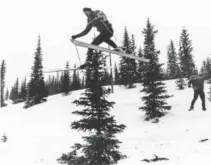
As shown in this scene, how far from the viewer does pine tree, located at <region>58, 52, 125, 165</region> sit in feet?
40.9

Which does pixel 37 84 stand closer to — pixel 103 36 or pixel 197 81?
pixel 197 81

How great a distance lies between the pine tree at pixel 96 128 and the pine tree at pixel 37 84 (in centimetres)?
3163

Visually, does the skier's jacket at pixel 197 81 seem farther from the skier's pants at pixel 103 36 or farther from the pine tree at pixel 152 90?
the skier's pants at pixel 103 36

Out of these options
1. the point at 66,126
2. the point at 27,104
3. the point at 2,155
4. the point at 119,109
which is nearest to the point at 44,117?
the point at 66,126

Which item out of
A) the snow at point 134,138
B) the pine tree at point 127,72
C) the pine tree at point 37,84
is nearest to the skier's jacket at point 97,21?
the snow at point 134,138

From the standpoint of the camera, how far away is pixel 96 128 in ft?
43.2

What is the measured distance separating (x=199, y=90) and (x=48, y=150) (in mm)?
10332

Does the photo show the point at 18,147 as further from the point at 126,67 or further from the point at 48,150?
the point at 126,67

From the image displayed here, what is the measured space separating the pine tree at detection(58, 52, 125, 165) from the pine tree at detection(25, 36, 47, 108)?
3163 centimetres

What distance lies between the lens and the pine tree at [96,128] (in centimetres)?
1248

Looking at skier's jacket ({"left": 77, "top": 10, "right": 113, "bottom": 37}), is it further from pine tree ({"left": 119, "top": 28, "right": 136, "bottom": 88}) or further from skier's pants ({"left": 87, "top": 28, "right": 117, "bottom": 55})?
pine tree ({"left": 119, "top": 28, "right": 136, "bottom": 88})

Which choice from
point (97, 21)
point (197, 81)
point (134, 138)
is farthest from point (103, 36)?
point (134, 138)

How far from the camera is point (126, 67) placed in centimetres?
4481

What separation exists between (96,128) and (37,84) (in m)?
35.9
